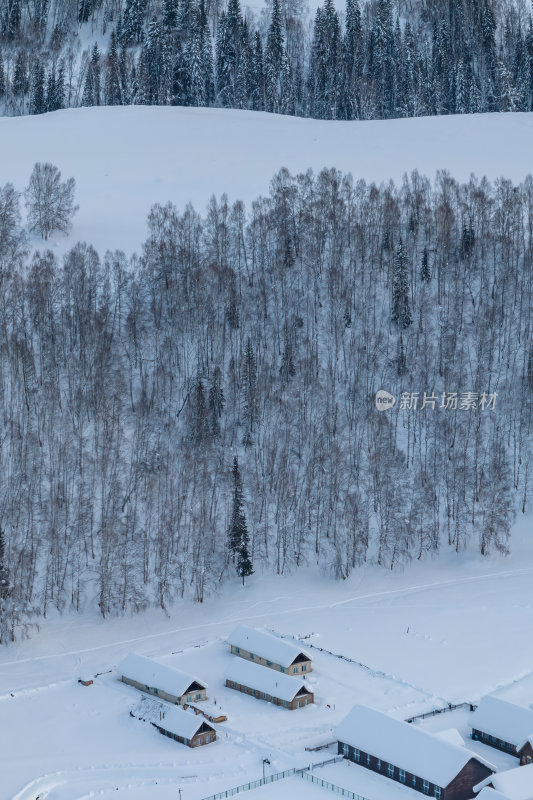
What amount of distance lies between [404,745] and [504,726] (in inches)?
217

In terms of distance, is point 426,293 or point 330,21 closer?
point 426,293

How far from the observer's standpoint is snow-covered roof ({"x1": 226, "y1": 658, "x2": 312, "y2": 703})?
51312 millimetres

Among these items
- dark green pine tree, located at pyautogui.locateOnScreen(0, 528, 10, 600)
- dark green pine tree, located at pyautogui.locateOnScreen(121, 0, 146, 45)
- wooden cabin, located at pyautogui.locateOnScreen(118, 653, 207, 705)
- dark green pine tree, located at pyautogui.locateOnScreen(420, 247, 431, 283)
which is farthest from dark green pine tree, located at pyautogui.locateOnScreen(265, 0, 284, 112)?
wooden cabin, located at pyautogui.locateOnScreen(118, 653, 207, 705)

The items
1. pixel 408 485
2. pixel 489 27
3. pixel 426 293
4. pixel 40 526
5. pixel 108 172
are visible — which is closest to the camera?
pixel 40 526

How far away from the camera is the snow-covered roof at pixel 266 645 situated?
5506 cm

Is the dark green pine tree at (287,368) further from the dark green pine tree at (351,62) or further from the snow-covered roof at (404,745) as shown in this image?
the dark green pine tree at (351,62)

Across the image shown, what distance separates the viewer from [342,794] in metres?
42.9

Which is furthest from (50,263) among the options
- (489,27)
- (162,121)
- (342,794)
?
(489,27)

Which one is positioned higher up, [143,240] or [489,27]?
[489,27]

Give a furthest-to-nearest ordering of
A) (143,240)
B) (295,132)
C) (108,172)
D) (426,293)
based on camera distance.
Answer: (295,132), (108,172), (143,240), (426,293)

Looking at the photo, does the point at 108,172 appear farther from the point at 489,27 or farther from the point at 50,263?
the point at 489,27

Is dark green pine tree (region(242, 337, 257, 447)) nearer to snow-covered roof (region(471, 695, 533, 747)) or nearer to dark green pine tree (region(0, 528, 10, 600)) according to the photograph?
dark green pine tree (region(0, 528, 10, 600))

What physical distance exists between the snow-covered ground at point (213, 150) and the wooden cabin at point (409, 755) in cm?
7214

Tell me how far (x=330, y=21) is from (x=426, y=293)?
8807 centimetres
